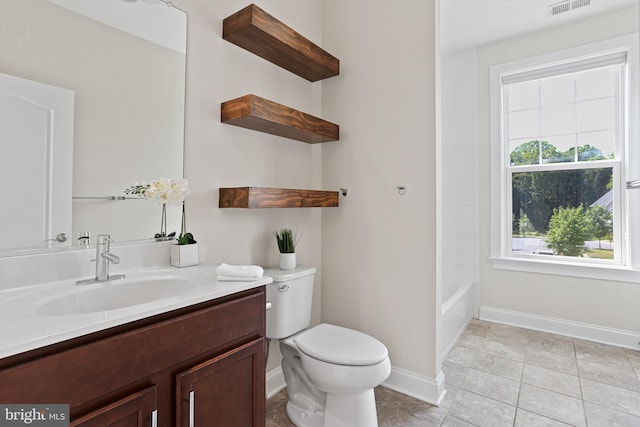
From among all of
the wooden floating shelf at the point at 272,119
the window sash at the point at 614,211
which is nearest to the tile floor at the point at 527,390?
the window sash at the point at 614,211

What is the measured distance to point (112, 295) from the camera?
3.72 feet

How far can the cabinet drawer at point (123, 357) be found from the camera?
0.67 m

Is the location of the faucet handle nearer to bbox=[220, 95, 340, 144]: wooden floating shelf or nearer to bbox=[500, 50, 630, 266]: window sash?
bbox=[220, 95, 340, 144]: wooden floating shelf

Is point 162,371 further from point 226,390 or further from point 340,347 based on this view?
point 340,347

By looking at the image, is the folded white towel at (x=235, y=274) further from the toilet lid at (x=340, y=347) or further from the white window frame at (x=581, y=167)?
the white window frame at (x=581, y=167)

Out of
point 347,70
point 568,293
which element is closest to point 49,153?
point 347,70

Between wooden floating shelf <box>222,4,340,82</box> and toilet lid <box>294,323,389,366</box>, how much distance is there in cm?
158

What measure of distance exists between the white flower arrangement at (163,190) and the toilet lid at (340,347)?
914 millimetres

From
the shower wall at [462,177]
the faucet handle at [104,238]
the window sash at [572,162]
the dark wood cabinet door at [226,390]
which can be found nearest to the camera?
the dark wood cabinet door at [226,390]

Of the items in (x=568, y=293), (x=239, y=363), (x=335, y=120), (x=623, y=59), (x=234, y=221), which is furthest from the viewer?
(x=568, y=293)

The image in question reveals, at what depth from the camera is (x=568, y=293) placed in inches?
109

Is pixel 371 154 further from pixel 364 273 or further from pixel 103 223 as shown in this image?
pixel 103 223

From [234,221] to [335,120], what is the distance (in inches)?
40.5

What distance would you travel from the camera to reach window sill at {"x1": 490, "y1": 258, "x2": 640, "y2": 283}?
2.54 m
